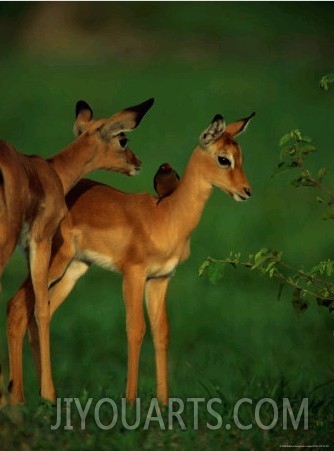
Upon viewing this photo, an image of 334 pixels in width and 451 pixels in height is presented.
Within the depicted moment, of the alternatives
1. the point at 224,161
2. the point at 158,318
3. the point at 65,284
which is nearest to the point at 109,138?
the point at 224,161

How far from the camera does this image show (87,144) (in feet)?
25.8

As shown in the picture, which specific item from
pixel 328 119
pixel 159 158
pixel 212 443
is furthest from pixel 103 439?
pixel 328 119

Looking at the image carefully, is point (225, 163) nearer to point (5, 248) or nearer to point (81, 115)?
point (81, 115)

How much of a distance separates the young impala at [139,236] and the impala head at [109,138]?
208mm

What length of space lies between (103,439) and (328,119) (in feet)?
25.1

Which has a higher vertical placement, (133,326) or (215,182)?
(215,182)

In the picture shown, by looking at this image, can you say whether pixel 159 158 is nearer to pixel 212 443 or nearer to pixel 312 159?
pixel 312 159

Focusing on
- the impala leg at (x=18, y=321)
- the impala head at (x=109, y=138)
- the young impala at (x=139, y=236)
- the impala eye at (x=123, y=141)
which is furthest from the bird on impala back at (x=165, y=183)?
the impala leg at (x=18, y=321)

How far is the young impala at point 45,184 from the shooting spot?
23.0 feet

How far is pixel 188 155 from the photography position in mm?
12438

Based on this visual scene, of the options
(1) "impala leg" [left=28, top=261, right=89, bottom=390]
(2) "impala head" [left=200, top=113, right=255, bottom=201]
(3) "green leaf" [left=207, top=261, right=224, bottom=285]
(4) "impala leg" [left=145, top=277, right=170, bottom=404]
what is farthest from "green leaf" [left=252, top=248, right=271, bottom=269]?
(1) "impala leg" [left=28, top=261, right=89, bottom=390]

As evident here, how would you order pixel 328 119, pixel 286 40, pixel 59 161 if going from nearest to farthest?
pixel 59 161 < pixel 328 119 < pixel 286 40

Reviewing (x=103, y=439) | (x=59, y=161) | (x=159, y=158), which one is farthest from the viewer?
(x=159, y=158)

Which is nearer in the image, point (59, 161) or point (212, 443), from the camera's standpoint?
point (212, 443)
